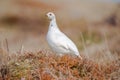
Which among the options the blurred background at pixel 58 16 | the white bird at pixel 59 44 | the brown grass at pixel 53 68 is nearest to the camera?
the brown grass at pixel 53 68

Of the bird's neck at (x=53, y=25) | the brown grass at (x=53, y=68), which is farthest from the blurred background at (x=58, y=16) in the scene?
the brown grass at (x=53, y=68)

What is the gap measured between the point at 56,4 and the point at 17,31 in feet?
30.9

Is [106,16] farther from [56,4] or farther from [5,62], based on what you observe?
[5,62]

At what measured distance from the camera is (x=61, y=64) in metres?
8.51

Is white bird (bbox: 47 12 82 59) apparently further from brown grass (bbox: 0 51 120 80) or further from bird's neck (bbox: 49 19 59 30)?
brown grass (bbox: 0 51 120 80)

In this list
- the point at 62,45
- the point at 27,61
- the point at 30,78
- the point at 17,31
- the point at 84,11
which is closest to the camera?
the point at 30,78

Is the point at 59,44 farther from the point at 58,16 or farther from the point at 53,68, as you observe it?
the point at 58,16

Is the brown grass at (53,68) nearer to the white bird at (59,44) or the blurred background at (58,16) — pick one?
the white bird at (59,44)

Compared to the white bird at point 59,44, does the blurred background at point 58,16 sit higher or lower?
higher

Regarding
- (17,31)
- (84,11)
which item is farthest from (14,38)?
(84,11)

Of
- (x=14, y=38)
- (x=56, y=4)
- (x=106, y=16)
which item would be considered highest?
(x=56, y=4)

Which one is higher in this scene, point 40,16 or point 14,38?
point 40,16

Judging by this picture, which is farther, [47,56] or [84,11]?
[84,11]

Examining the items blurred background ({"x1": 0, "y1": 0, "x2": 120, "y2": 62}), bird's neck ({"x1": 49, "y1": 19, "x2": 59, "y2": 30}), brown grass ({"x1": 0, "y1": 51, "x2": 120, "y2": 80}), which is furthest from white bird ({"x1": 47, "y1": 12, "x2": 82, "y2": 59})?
blurred background ({"x1": 0, "y1": 0, "x2": 120, "y2": 62})
